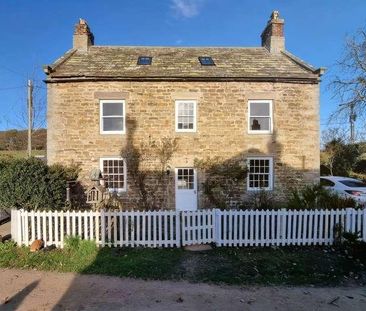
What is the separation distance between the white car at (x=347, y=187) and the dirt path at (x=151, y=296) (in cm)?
796

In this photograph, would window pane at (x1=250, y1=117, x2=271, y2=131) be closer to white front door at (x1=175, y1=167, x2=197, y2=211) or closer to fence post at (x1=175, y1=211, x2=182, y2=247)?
white front door at (x1=175, y1=167, x2=197, y2=211)

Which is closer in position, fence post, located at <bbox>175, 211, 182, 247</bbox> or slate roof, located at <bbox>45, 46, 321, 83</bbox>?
fence post, located at <bbox>175, 211, 182, 247</bbox>

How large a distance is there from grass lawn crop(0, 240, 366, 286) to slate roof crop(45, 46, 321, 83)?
8.53m

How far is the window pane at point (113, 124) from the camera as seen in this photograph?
14391mm

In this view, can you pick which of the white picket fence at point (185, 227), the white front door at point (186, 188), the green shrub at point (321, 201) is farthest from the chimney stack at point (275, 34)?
the white picket fence at point (185, 227)

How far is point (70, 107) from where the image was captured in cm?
1420

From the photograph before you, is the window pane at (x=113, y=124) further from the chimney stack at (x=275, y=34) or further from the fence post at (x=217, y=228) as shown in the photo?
the chimney stack at (x=275, y=34)

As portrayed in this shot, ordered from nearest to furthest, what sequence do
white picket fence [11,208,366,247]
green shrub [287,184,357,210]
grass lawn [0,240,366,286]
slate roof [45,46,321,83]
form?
grass lawn [0,240,366,286] < white picket fence [11,208,366,247] < green shrub [287,184,357,210] < slate roof [45,46,321,83]

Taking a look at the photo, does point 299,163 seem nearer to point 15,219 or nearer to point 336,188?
point 336,188

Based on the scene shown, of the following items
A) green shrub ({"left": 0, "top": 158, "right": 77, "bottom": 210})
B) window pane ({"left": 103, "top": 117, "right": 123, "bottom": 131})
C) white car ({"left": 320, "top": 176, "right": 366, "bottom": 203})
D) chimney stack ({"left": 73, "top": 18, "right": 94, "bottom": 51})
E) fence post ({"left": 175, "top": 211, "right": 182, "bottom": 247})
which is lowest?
fence post ({"left": 175, "top": 211, "right": 182, "bottom": 247})

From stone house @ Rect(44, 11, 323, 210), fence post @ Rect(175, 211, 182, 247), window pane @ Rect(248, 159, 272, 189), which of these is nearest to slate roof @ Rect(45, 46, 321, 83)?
stone house @ Rect(44, 11, 323, 210)

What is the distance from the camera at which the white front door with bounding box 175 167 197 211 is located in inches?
566

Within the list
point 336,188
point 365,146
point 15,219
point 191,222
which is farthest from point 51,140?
point 365,146

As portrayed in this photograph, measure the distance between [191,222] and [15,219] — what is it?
467cm
